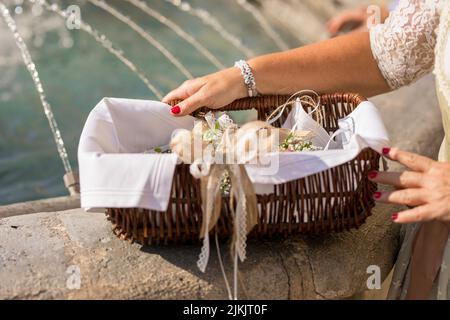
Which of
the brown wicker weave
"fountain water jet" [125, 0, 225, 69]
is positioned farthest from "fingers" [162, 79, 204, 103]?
"fountain water jet" [125, 0, 225, 69]

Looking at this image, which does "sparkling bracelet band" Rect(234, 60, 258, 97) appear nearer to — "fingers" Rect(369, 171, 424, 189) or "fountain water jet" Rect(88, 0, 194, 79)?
"fingers" Rect(369, 171, 424, 189)

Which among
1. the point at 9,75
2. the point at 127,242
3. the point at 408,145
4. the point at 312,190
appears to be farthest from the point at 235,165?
the point at 9,75

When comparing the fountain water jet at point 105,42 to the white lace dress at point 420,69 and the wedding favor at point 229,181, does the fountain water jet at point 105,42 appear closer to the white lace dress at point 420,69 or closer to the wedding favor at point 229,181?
the white lace dress at point 420,69

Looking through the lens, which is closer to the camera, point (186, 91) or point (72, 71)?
point (186, 91)

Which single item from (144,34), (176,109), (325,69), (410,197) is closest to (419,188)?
(410,197)

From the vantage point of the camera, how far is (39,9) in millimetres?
5508

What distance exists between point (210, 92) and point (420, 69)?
1.87 feet

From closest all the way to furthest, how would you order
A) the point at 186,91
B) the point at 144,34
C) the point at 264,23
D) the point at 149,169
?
the point at 149,169 < the point at 186,91 < the point at 144,34 < the point at 264,23

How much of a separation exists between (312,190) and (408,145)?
1021 mm

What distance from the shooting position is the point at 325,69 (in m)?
1.79

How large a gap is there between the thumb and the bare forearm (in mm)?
165

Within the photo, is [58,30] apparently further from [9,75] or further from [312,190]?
[312,190]

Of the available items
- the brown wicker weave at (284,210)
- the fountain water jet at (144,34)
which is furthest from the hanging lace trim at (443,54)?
the fountain water jet at (144,34)

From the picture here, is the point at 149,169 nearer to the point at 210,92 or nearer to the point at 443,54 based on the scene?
the point at 210,92
